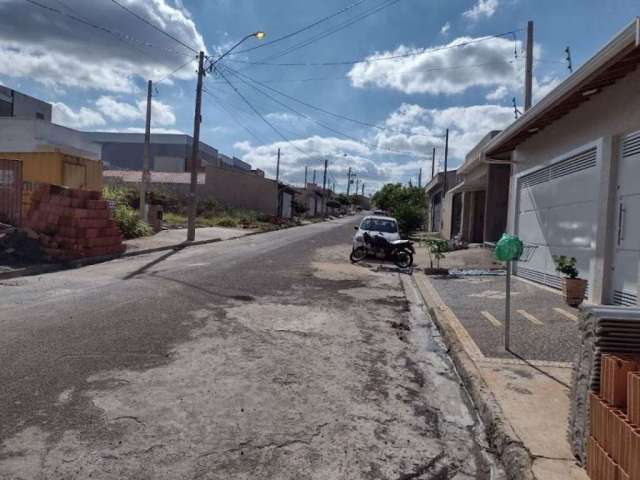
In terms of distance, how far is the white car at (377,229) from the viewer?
→ 17609mm

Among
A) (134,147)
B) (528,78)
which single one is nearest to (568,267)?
(528,78)

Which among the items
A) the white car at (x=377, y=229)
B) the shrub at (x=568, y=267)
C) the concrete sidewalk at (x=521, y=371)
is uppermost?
the white car at (x=377, y=229)

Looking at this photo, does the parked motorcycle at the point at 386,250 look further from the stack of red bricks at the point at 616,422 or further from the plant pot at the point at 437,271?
the stack of red bricks at the point at 616,422

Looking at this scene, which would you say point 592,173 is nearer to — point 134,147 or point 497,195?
point 497,195

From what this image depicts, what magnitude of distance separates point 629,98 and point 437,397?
6.19m

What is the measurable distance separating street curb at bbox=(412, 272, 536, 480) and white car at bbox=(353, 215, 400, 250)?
10784 millimetres

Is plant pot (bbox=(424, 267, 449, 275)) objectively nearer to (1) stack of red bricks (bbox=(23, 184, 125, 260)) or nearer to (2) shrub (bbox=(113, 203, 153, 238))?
(1) stack of red bricks (bbox=(23, 184, 125, 260))

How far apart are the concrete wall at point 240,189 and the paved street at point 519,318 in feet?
105

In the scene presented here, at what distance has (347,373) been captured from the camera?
5445mm

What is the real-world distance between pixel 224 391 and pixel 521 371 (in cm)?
302

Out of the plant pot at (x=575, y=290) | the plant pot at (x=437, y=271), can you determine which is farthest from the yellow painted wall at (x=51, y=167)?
the plant pot at (x=575, y=290)

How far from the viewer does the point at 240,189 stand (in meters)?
46.0

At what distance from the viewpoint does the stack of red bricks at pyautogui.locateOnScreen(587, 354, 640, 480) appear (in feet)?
8.56

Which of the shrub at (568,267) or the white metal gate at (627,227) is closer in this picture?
the white metal gate at (627,227)
